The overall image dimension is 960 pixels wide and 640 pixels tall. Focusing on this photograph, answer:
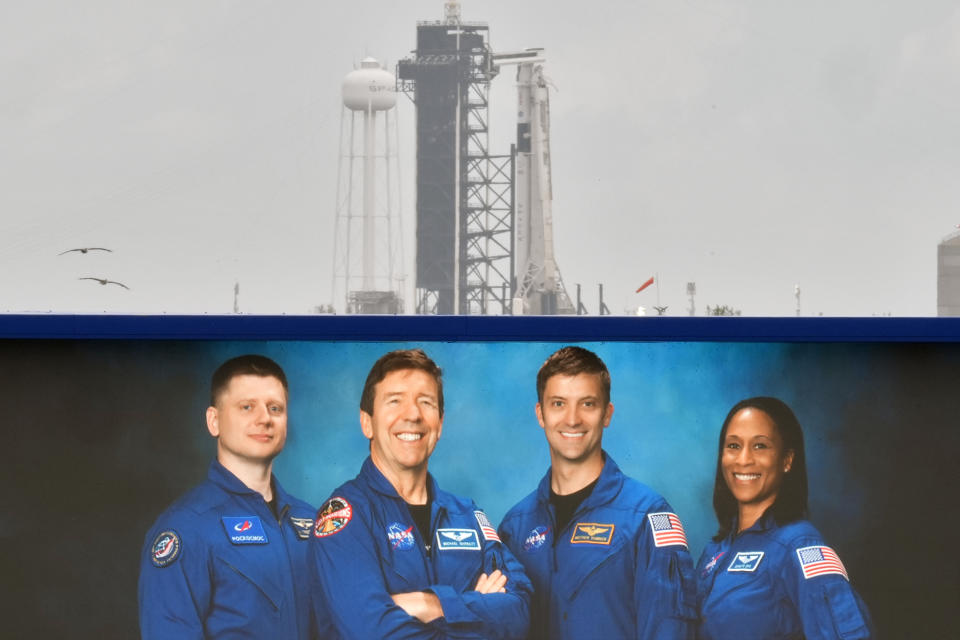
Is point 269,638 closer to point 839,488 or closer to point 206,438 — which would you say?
point 206,438

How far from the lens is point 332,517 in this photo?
6.55m

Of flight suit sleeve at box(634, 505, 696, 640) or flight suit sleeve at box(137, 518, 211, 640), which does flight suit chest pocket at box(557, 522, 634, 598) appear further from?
flight suit sleeve at box(137, 518, 211, 640)

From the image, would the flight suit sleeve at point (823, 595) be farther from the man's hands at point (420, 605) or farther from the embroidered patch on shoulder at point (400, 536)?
the embroidered patch on shoulder at point (400, 536)

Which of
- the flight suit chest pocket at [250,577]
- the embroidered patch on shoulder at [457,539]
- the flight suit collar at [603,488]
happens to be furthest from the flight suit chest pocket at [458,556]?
the flight suit chest pocket at [250,577]

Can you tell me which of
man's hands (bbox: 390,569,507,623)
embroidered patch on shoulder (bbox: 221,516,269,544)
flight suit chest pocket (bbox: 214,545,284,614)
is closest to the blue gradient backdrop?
embroidered patch on shoulder (bbox: 221,516,269,544)

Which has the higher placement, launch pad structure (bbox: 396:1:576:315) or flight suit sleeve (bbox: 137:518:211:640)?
launch pad structure (bbox: 396:1:576:315)

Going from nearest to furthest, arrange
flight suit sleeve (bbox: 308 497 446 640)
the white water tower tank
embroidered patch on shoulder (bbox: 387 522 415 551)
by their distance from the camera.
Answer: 1. flight suit sleeve (bbox: 308 497 446 640)
2. embroidered patch on shoulder (bbox: 387 522 415 551)
3. the white water tower tank

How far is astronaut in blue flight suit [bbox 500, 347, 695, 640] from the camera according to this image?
254 inches

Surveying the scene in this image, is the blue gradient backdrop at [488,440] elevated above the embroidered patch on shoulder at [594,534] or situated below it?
above

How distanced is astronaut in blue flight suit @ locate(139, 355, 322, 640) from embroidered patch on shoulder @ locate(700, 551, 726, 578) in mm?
2032

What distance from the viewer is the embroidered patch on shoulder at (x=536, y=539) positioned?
21.5 feet

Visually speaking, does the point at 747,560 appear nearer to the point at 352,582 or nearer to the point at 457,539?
the point at 457,539

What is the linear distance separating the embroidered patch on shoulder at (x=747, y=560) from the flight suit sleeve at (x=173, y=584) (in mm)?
2697

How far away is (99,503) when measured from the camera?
6.54 metres
